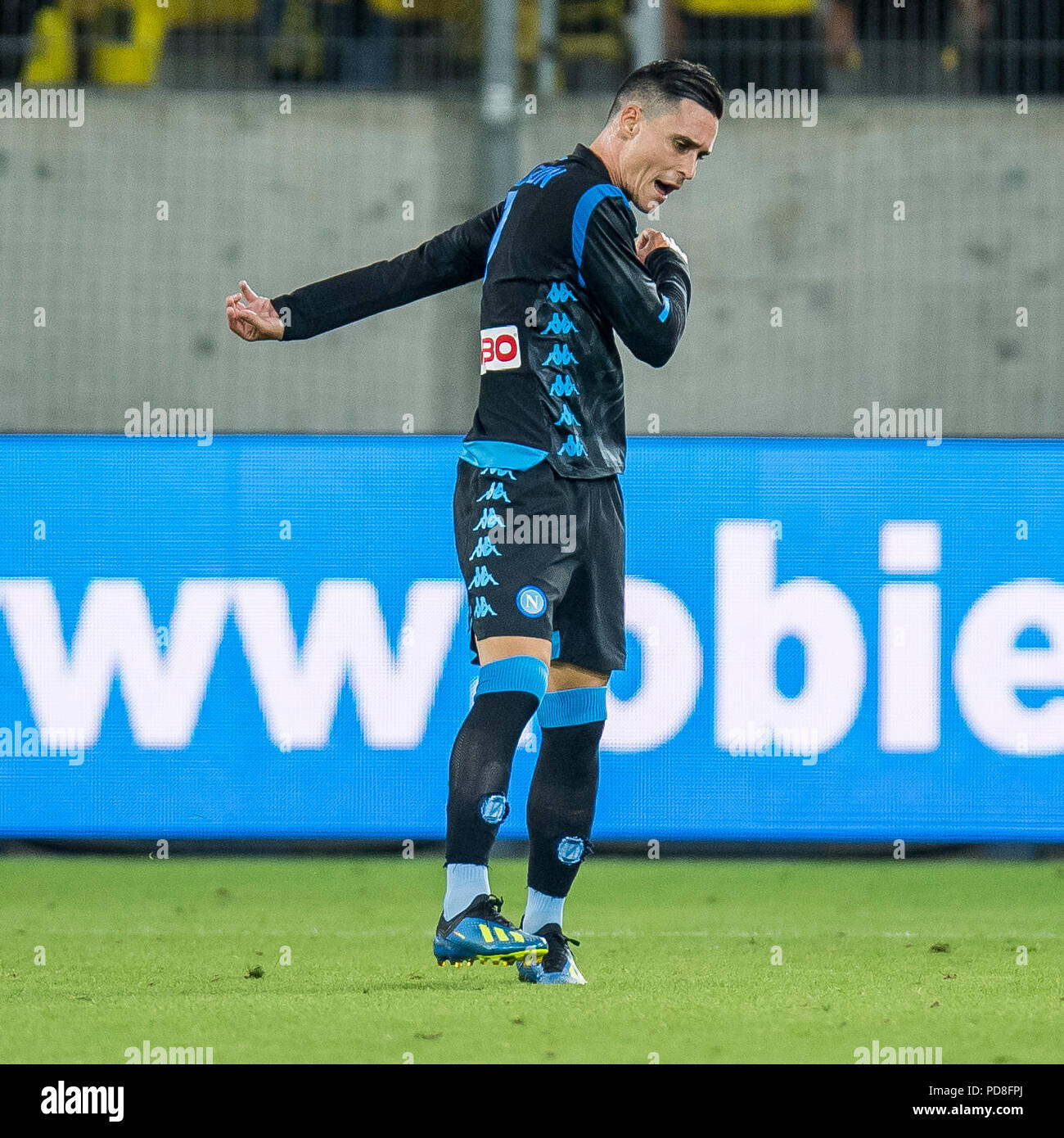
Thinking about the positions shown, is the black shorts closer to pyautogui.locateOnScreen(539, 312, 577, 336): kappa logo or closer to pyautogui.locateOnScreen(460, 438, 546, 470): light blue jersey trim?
pyautogui.locateOnScreen(460, 438, 546, 470): light blue jersey trim

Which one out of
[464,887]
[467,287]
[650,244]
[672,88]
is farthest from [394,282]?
[467,287]

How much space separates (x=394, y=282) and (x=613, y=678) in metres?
2.13

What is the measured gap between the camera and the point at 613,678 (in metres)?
5.70

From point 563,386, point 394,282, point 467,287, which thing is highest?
point 467,287

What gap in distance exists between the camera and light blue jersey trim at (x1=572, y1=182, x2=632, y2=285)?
355cm

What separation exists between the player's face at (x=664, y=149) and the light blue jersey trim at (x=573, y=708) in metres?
0.95

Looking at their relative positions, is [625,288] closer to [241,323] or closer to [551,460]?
[551,460]

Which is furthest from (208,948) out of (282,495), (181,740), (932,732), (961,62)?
(961,62)

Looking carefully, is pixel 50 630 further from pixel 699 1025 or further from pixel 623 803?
pixel 699 1025

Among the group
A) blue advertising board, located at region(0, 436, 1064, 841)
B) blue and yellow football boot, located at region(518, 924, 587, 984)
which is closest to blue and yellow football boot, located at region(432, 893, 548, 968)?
blue and yellow football boot, located at region(518, 924, 587, 984)

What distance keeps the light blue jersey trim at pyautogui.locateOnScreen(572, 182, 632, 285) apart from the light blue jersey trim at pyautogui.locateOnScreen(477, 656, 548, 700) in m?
0.74

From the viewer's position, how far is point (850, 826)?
5691 mm

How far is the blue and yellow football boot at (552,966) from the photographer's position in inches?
145

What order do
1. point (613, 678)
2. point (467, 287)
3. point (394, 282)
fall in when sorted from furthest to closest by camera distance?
point (467, 287) < point (613, 678) < point (394, 282)
